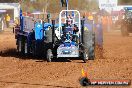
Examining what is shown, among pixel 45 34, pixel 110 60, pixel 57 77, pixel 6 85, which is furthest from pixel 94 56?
pixel 6 85

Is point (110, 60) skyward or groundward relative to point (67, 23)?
groundward

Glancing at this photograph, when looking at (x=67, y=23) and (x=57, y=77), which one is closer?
(x=57, y=77)

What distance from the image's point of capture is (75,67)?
45.4ft

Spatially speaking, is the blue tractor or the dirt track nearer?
the dirt track

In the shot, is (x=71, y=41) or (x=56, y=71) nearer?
(x=56, y=71)

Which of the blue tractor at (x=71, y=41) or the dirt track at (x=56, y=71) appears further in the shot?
the blue tractor at (x=71, y=41)

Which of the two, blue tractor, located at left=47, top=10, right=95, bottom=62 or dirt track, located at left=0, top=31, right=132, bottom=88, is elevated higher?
blue tractor, located at left=47, top=10, right=95, bottom=62

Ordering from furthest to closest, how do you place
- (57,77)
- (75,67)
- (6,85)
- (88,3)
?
(88,3)
(75,67)
(57,77)
(6,85)

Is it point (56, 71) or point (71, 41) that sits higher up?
point (71, 41)

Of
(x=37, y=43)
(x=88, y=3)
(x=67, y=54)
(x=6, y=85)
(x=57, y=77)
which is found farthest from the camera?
(x=88, y=3)

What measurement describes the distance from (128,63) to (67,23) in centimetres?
278

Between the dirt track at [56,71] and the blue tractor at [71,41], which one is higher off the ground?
the blue tractor at [71,41]

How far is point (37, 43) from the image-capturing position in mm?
17031

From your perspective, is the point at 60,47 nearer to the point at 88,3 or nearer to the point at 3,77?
the point at 3,77
